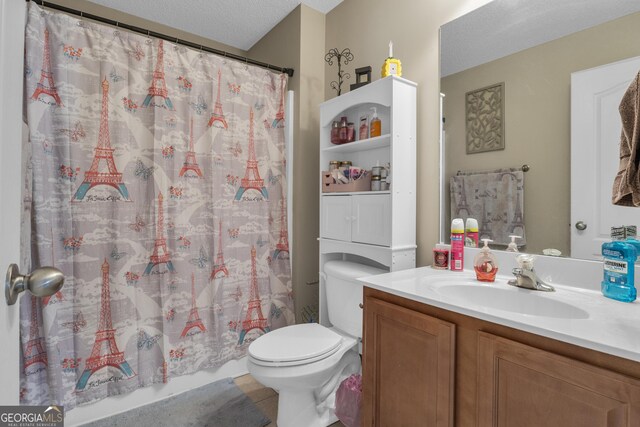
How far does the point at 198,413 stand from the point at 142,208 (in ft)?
3.81

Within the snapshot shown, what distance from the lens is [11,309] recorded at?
549 mm

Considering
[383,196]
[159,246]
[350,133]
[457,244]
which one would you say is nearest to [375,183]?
[383,196]

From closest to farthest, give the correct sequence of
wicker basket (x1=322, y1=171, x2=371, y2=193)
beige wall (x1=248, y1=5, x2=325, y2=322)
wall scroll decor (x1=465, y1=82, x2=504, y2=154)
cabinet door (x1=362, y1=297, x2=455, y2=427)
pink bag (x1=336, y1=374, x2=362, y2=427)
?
1. cabinet door (x1=362, y1=297, x2=455, y2=427)
2. wall scroll decor (x1=465, y1=82, x2=504, y2=154)
3. pink bag (x1=336, y1=374, x2=362, y2=427)
4. wicker basket (x1=322, y1=171, x2=371, y2=193)
5. beige wall (x1=248, y1=5, x2=325, y2=322)

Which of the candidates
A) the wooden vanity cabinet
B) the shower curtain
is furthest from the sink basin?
the shower curtain

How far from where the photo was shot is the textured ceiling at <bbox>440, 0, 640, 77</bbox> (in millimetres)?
1124

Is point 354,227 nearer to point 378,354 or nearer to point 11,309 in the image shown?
point 378,354

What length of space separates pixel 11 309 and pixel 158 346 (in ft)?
4.74

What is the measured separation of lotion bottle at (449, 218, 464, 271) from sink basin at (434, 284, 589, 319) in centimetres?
20

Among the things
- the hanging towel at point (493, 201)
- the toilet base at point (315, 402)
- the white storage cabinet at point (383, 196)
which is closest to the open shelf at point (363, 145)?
the white storage cabinet at point (383, 196)

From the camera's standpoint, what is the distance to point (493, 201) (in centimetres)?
135

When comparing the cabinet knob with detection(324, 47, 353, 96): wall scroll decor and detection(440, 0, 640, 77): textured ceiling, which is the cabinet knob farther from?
detection(324, 47, 353, 96): wall scroll decor

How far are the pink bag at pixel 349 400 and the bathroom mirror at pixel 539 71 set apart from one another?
1.00 meters

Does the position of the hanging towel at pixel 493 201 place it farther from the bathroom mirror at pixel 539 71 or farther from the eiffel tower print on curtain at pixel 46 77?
the eiffel tower print on curtain at pixel 46 77

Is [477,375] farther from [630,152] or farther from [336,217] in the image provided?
[336,217]
